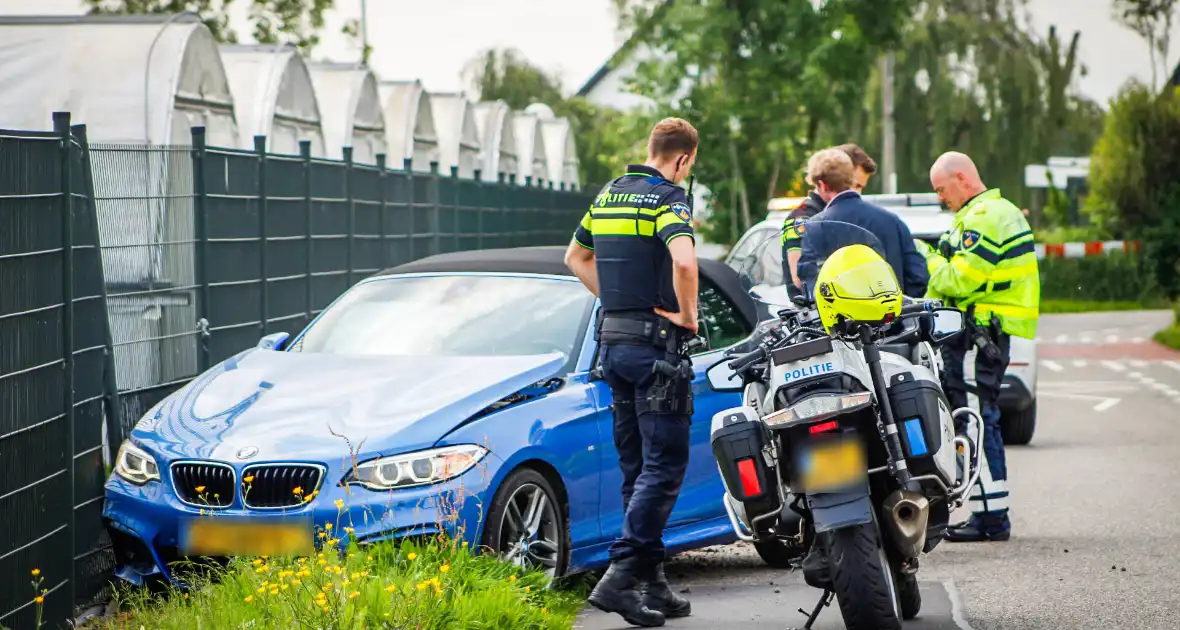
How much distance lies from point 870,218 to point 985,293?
0.70 metres

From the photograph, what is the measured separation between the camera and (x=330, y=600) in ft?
17.9

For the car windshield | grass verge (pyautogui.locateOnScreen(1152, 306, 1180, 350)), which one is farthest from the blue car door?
grass verge (pyautogui.locateOnScreen(1152, 306, 1180, 350))

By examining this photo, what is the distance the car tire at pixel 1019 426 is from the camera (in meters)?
12.9

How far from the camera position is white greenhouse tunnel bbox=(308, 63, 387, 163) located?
24.4m

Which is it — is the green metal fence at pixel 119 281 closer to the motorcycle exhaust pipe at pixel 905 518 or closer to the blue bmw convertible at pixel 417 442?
the blue bmw convertible at pixel 417 442

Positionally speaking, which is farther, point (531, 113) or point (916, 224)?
point (531, 113)

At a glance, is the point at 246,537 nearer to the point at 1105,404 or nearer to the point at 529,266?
the point at 529,266

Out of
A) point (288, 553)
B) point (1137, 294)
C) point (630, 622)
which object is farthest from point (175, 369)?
point (1137, 294)

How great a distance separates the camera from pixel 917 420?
18.6 feet

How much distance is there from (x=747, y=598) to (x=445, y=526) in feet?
5.06

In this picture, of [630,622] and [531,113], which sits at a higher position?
[531,113]

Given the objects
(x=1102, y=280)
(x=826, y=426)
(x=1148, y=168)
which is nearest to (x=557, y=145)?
(x=1102, y=280)

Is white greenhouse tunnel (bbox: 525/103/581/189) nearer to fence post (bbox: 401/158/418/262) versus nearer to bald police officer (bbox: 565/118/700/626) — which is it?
fence post (bbox: 401/158/418/262)

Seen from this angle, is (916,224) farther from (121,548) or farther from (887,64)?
(887,64)
